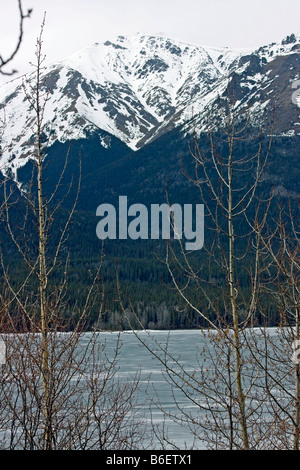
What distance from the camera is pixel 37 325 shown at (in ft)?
26.3

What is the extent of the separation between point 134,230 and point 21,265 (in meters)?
74.3

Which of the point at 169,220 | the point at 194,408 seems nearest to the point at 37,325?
the point at 169,220

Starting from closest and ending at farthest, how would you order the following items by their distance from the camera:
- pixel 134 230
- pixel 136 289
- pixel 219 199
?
pixel 219 199
pixel 136 289
pixel 134 230

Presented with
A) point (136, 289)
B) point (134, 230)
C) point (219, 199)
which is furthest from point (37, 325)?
point (134, 230)

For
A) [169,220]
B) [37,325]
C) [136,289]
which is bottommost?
[136,289]
